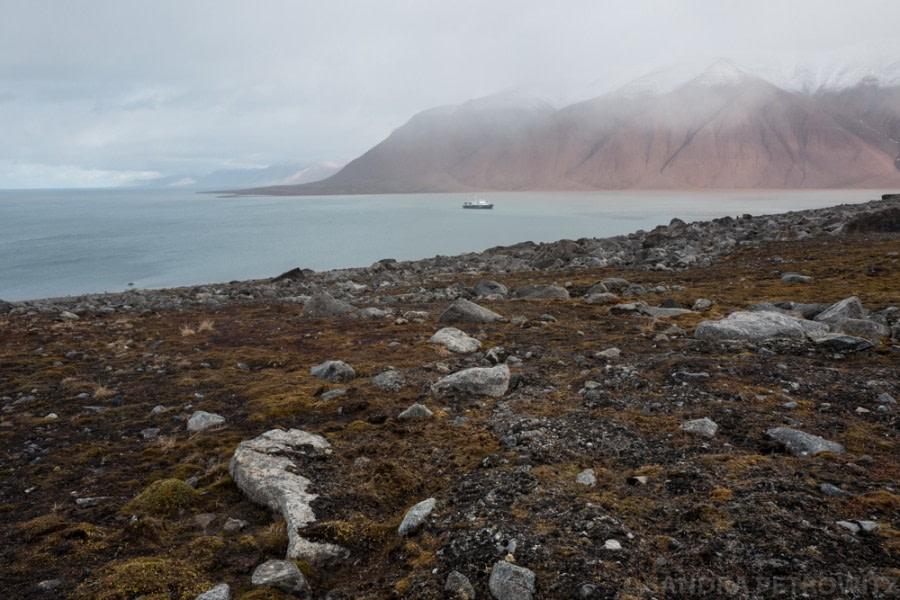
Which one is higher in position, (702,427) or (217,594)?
(702,427)

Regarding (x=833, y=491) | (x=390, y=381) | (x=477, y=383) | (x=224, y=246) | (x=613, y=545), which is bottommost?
(x=224, y=246)

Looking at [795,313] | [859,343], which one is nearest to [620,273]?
[795,313]

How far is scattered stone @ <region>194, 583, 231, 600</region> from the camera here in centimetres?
464

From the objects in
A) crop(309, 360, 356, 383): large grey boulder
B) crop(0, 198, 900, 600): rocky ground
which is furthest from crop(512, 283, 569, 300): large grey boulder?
crop(309, 360, 356, 383): large grey boulder

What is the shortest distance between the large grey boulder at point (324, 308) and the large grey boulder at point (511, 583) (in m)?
16.8

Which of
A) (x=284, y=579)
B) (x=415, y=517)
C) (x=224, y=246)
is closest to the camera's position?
(x=284, y=579)

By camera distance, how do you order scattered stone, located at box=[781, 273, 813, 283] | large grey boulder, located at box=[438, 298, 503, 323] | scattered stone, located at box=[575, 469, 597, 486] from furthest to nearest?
scattered stone, located at box=[781, 273, 813, 283], large grey boulder, located at box=[438, 298, 503, 323], scattered stone, located at box=[575, 469, 597, 486]

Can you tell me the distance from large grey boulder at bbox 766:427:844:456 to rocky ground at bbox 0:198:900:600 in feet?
0.12

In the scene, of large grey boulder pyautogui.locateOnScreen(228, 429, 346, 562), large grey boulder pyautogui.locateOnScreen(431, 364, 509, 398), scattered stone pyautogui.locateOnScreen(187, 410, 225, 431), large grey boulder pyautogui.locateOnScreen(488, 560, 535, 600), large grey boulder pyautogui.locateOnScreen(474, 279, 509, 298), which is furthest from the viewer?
large grey boulder pyautogui.locateOnScreen(474, 279, 509, 298)

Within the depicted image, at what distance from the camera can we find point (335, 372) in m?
11.7

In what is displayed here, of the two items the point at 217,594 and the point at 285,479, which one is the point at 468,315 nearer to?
the point at 285,479

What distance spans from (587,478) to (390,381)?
17.8 ft

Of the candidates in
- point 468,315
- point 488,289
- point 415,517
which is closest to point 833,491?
point 415,517

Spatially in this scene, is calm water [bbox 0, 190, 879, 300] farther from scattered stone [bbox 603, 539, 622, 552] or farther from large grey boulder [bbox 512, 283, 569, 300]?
scattered stone [bbox 603, 539, 622, 552]
